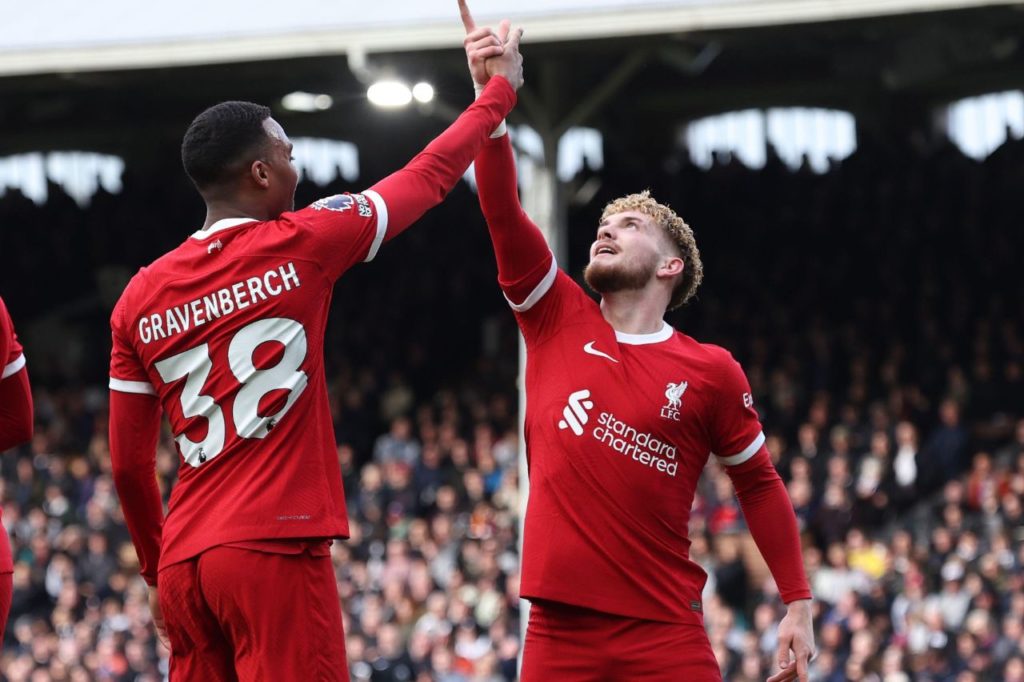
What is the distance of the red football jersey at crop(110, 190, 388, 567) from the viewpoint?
3777 mm

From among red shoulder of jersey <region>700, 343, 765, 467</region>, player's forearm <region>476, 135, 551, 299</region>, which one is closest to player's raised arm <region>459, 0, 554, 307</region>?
player's forearm <region>476, 135, 551, 299</region>

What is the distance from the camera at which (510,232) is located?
4.64 metres

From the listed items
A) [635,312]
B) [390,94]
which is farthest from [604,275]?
[390,94]

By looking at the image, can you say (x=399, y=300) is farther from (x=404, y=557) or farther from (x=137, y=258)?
(x=404, y=557)

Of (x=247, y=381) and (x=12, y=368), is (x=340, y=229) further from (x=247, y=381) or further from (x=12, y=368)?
(x=12, y=368)

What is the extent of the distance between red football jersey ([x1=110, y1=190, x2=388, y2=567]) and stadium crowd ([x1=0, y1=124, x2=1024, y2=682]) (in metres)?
8.63

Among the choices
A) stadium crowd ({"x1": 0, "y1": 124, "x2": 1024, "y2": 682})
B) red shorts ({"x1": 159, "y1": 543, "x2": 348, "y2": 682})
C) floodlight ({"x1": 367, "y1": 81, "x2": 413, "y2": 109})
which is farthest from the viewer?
floodlight ({"x1": 367, "y1": 81, "x2": 413, "y2": 109})

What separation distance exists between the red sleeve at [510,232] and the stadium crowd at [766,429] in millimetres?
7712

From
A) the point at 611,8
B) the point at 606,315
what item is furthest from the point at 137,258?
the point at 606,315

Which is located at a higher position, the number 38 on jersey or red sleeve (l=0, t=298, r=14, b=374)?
red sleeve (l=0, t=298, r=14, b=374)

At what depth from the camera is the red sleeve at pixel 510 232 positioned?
4.57 metres

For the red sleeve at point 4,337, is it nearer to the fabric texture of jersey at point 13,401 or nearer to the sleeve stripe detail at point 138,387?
the fabric texture of jersey at point 13,401

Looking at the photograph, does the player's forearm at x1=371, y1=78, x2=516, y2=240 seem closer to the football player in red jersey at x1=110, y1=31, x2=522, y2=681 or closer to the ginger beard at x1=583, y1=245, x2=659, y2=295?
the football player in red jersey at x1=110, y1=31, x2=522, y2=681

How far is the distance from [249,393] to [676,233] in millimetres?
1578
